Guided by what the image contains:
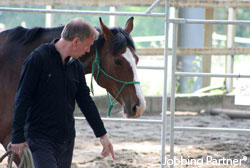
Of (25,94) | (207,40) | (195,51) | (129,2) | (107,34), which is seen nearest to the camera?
(25,94)

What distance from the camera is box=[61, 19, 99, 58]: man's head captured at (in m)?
2.50

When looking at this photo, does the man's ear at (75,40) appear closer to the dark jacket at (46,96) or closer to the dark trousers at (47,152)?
the dark jacket at (46,96)

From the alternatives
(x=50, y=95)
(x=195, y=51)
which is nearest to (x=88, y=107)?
(x=50, y=95)

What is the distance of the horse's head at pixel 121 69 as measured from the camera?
3.23 m

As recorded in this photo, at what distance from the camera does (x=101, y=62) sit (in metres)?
3.42

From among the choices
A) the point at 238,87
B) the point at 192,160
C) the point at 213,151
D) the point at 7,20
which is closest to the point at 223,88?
the point at 213,151

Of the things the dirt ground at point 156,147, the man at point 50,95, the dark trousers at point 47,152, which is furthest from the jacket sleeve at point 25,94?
the dirt ground at point 156,147

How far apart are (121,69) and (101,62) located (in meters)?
0.20

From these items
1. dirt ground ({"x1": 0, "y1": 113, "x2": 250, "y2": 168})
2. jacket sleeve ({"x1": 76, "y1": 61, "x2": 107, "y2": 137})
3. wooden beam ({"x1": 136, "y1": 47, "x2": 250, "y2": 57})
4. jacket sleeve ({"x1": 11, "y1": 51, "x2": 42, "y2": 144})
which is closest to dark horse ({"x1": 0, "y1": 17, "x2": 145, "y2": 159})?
jacket sleeve ({"x1": 76, "y1": 61, "x2": 107, "y2": 137})

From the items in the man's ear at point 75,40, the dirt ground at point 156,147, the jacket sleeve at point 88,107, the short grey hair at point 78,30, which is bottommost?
the dirt ground at point 156,147

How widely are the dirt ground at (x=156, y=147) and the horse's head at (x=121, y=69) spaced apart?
1.37 metres

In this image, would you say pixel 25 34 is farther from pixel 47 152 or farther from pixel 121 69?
pixel 47 152

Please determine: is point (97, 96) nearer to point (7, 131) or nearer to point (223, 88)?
point (223, 88)

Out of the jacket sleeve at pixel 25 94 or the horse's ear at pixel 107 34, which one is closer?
the jacket sleeve at pixel 25 94
